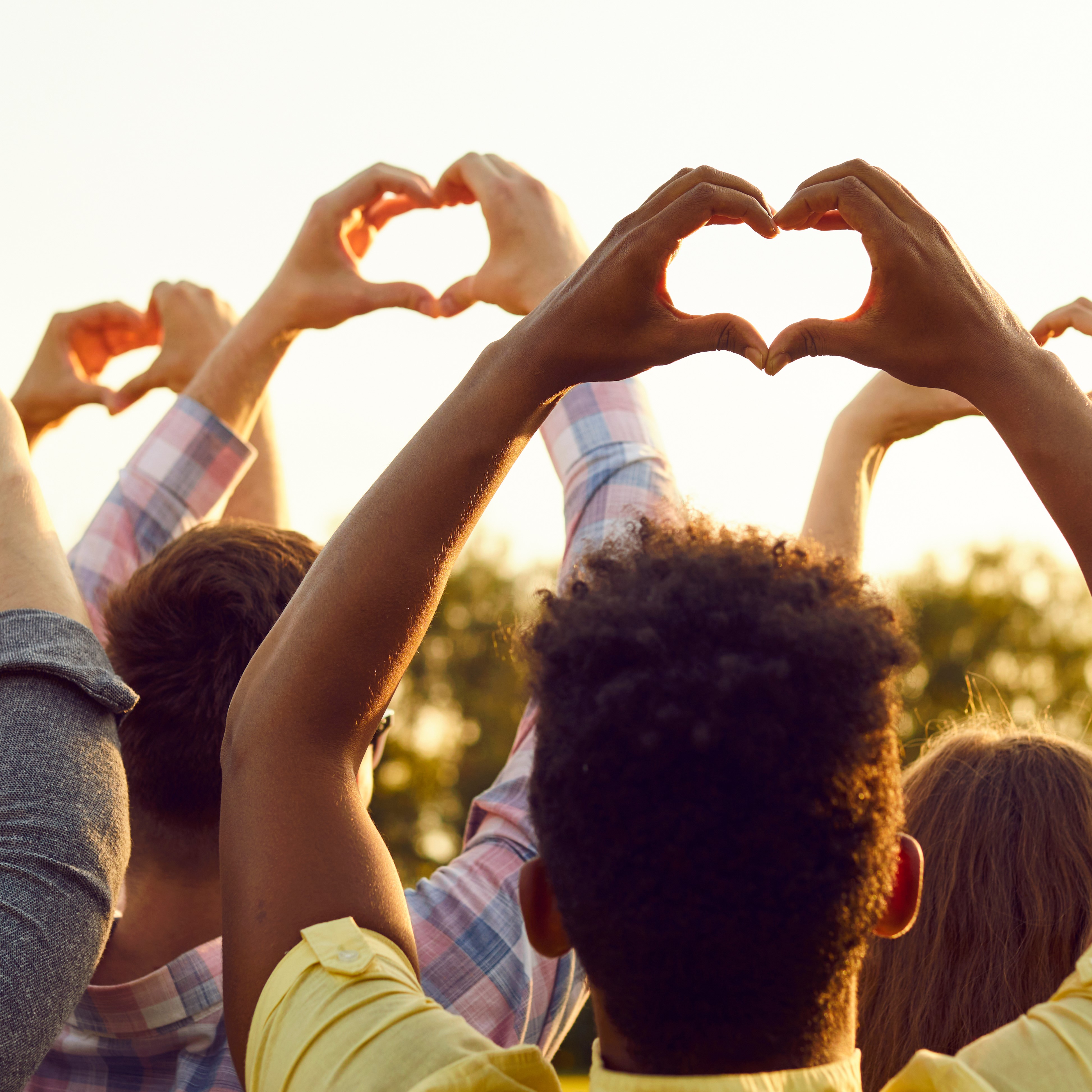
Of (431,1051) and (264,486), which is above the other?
(264,486)

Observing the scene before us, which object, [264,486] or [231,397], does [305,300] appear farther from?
[264,486]

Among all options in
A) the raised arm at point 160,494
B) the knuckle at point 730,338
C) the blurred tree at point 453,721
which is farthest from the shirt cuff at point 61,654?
the blurred tree at point 453,721

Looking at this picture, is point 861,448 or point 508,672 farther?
point 508,672

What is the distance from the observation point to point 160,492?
132 inches

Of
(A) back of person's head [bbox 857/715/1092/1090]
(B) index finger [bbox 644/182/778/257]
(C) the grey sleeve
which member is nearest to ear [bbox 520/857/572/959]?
(C) the grey sleeve

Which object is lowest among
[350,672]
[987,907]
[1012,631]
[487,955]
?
[1012,631]

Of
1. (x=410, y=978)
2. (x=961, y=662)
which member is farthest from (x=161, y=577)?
(x=961, y=662)

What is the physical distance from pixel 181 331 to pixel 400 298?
45.0 inches

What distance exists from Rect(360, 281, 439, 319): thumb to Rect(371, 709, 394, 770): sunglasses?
123 cm

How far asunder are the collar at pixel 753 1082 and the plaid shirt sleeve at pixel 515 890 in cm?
74

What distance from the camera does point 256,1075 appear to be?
1.48 m

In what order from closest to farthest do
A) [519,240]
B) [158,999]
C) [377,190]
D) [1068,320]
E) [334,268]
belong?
1. [158,999]
2. [1068,320]
3. [519,240]
4. [377,190]
5. [334,268]

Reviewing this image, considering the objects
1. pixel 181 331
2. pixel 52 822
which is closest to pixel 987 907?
pixel 52 822

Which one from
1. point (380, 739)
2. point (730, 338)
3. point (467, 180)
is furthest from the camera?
point (467, 180)
